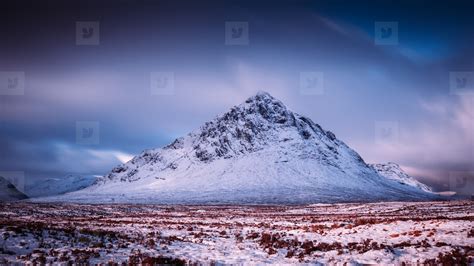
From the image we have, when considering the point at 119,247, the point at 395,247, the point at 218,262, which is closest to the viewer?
the point at 218,262

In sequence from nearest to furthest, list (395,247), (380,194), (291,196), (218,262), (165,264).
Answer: (165,264)
(218,262)
(395,247)
(291,196)
(380,194)

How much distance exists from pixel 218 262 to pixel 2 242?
11305mm

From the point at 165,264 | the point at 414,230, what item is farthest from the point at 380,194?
the point at 165,264

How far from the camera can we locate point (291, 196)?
161000 mm

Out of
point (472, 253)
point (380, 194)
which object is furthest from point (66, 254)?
point (380, 194)

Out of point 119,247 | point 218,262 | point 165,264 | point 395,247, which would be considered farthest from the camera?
point 119,247

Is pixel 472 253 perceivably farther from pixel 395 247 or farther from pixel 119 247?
pixel 119 247

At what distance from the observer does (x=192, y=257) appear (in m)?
18.5

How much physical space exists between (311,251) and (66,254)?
1275cm

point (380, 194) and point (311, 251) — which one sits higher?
point (311, 251)

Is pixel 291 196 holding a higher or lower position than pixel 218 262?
lower

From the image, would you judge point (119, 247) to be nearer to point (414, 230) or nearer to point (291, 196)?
point (414, 230)

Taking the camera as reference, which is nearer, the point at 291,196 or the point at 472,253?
the point at 472,253

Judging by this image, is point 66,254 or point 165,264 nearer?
point 165,264
